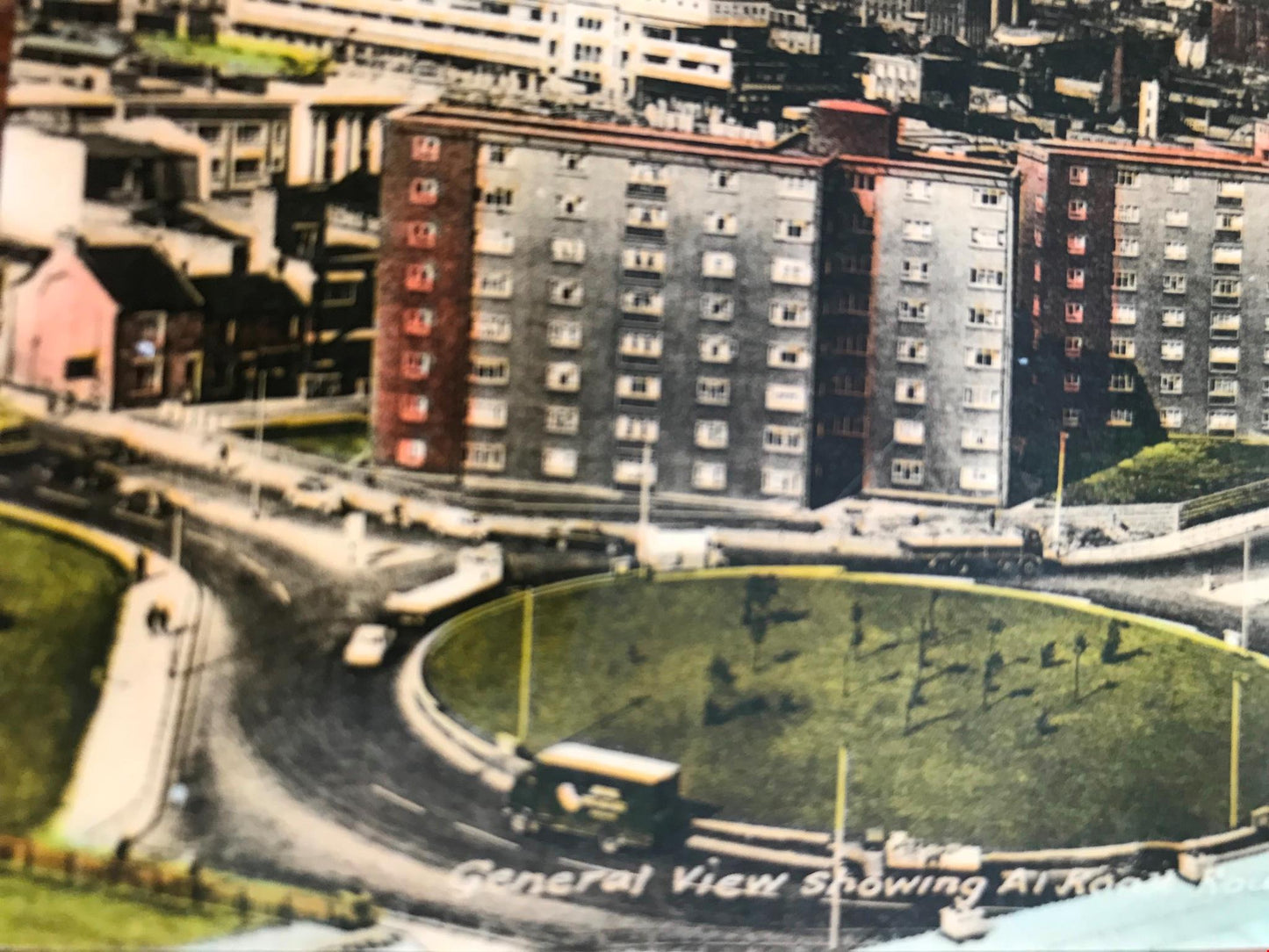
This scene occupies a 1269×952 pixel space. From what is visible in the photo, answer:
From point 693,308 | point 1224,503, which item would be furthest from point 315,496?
point 1224,503

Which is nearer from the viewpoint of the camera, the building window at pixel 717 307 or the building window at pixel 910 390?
the building window at pixel 717 307

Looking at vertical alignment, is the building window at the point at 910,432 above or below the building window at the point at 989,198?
below

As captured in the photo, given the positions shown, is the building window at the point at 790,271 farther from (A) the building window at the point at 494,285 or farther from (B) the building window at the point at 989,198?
(A) the building window at the point at 494,285

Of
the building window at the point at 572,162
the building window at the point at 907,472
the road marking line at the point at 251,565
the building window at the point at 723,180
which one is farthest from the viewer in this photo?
the building window at the point at 907,472

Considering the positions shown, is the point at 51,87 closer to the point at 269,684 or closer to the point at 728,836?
the point at 269,684

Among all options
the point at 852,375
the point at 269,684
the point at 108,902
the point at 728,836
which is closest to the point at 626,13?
the point at 852,375

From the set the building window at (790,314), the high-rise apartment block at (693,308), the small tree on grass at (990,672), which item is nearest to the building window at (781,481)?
the high-rise apartment block at (693,308)

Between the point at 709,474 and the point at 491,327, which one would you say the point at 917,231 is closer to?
the point at 709,474
